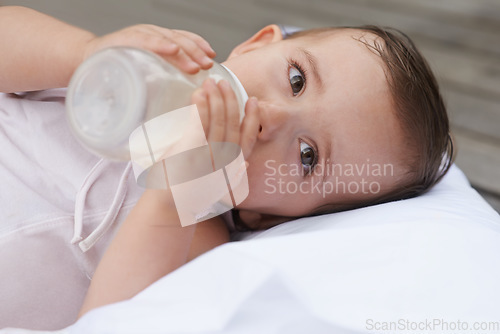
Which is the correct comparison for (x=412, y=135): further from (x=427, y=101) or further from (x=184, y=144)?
(x=184, y=144)

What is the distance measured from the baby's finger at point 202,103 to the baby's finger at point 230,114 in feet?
0.12

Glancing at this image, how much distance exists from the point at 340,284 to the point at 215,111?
0.88ft

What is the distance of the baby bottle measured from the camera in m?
0.56

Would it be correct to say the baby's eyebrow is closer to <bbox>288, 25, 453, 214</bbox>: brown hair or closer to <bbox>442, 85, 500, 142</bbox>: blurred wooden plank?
<bbox>288, 25, 453, 214</bbox>: brown hair

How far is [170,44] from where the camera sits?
0.71 meters

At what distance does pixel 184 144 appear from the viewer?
704 mm

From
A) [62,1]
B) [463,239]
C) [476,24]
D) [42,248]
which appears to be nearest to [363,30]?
[463,239]

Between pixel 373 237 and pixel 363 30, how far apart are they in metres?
0.46

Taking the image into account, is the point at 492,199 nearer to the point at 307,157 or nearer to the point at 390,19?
the point at 307,157

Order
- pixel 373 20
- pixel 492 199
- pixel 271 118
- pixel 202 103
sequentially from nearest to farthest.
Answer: pixel 202 103 → pixel 271 118 → pixel 492 199 → pixel 373 20

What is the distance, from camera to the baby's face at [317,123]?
2.80 ft

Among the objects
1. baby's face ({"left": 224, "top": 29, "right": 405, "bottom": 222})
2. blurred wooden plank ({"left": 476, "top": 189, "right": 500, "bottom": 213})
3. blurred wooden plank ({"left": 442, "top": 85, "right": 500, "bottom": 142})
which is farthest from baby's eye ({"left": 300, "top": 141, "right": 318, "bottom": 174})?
blurred wooden plank ({"left": 442, "top": 85, "right": 500, "bottom": 142})

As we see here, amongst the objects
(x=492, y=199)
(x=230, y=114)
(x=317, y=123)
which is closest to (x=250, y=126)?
(x=230, y=114)

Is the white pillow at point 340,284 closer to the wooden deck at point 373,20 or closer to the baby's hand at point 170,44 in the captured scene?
the baby's hand at point 170,44
